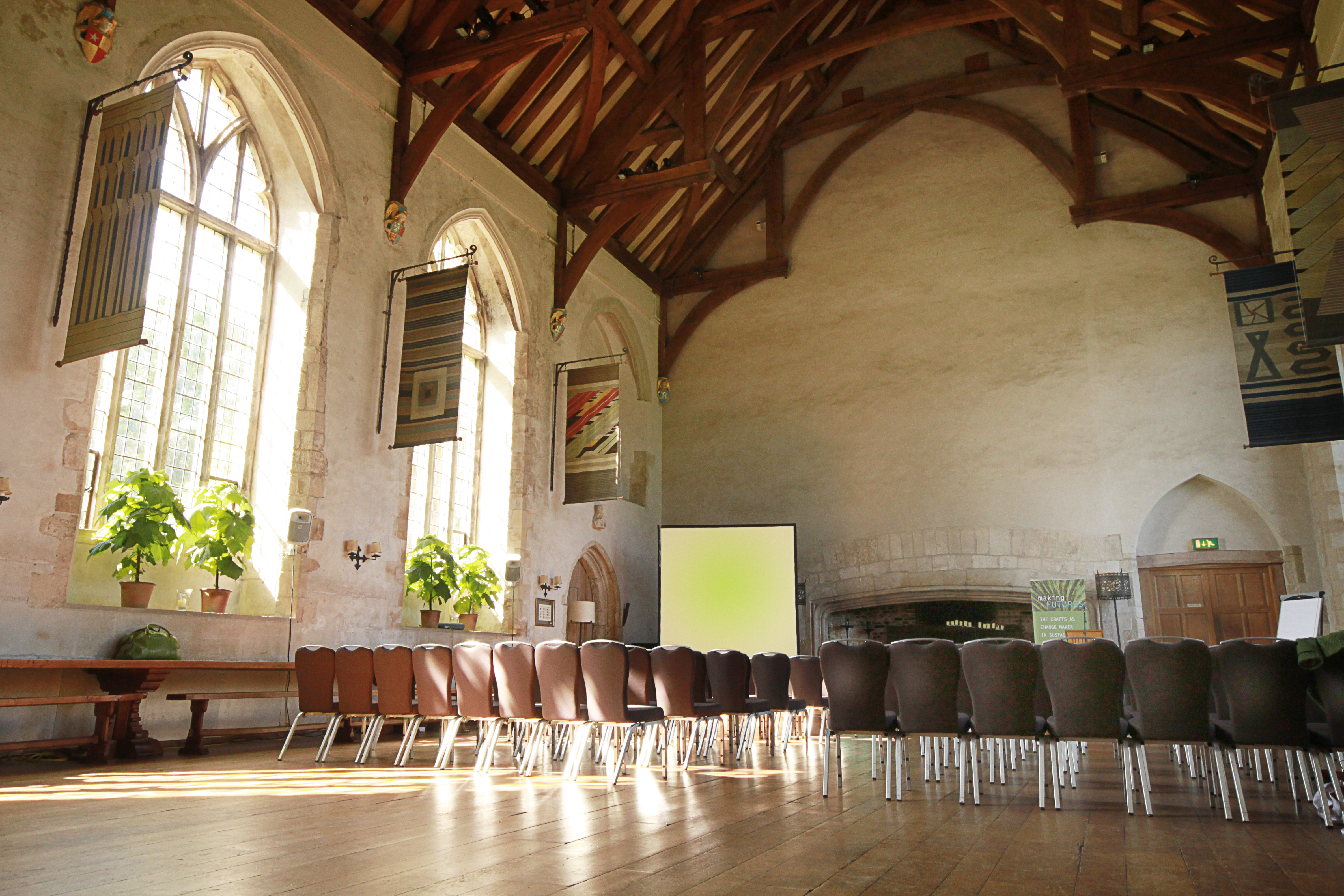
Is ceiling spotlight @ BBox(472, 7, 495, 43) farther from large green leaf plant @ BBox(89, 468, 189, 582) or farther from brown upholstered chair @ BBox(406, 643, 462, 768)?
brown upholstered chair @ BBox(406, 643, 462, 768)

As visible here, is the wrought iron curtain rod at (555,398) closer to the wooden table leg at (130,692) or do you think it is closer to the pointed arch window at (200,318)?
the pointed arch window at (200,318)

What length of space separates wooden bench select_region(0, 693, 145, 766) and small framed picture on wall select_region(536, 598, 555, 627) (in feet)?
16.4

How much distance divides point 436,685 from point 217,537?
2254 millimetres

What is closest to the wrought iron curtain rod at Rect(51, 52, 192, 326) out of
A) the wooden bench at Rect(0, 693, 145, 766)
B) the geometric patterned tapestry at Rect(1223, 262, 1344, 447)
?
the wooden bench at Rect(0, 693, 145, 766)

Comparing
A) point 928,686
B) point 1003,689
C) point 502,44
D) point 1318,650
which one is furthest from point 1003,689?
point 502,44

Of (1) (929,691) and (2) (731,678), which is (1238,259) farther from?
(1) (929,691)

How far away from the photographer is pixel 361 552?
8117mm

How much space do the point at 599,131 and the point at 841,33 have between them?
3.26m

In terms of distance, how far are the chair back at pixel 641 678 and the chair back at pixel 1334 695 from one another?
3.36m

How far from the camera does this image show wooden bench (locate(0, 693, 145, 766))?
16.9ft

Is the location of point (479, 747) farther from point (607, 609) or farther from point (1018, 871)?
point (607, 609)

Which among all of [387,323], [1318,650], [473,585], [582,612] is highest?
[387,323]

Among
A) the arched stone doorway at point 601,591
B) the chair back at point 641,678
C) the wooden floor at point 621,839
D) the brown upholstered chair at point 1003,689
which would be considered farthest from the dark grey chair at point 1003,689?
the arched stone doorway at point 601,591

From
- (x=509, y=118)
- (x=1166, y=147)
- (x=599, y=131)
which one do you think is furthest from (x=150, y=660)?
(x=1166, y=147)
